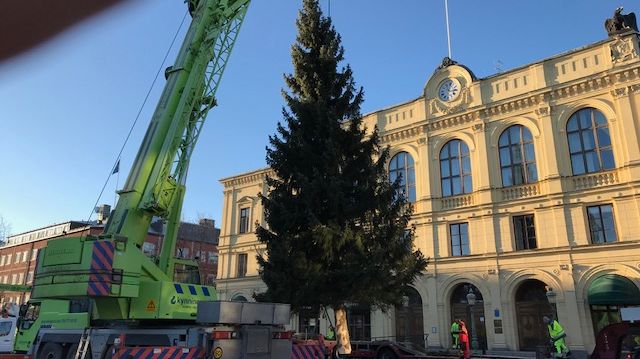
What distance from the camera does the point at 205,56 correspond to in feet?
50.0

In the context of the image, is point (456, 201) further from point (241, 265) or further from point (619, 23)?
point (241, 265)

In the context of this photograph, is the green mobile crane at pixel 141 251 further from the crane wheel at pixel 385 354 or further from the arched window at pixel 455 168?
the arched window at pixel 455 168

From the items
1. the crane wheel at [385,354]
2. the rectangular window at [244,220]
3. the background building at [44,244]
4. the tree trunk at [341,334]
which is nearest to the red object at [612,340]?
the crane wheel at [385,354]

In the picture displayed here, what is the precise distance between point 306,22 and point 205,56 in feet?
23.5

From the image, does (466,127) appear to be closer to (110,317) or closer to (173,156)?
(173,156)

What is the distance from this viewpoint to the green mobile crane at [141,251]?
11.3 meters

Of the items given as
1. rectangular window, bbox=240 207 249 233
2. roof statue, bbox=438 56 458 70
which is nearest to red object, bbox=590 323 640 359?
roof statue, bbox=438 56 458 70

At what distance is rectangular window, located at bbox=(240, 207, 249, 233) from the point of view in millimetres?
43000

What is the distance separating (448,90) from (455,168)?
5285 mm

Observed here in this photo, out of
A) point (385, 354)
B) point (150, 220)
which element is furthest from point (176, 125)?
point (385, 354)

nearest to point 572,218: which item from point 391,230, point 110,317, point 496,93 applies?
point 496,93

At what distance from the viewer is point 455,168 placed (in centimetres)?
3206

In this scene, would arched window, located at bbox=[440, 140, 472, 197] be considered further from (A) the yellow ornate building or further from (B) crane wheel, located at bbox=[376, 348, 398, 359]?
(B) crane wheel, located at bbox=[376, 348, 398, 359]

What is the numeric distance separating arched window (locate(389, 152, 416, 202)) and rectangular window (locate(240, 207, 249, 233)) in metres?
14.2
